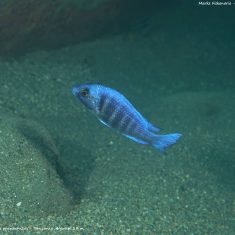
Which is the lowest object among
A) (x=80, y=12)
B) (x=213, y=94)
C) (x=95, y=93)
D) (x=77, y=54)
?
(x=213, y=94)

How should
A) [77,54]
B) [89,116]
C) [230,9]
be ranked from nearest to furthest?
[89,116], [77,54], [230,9]

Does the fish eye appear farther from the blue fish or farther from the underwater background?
the underwater background

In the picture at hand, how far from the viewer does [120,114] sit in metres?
3.37

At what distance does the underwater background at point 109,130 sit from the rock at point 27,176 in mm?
12

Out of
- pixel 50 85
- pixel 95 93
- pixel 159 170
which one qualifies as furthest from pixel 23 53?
pixel 95 93

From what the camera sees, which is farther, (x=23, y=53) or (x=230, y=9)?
(x=230, y=9)

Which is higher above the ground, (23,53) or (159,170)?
(23,53)

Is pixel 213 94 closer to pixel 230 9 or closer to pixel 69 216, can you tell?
pixel 230 9

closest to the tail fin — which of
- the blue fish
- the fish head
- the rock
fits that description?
the blue fish

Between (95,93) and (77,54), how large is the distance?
14.3 ft

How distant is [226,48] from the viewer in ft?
30.1

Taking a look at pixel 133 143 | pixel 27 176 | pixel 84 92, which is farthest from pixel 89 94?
pixel 133 143

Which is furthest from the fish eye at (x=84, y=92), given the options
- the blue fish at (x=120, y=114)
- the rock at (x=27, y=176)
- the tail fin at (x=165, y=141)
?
the rock at (x=27, y=176)

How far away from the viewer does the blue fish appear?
11.0ft
